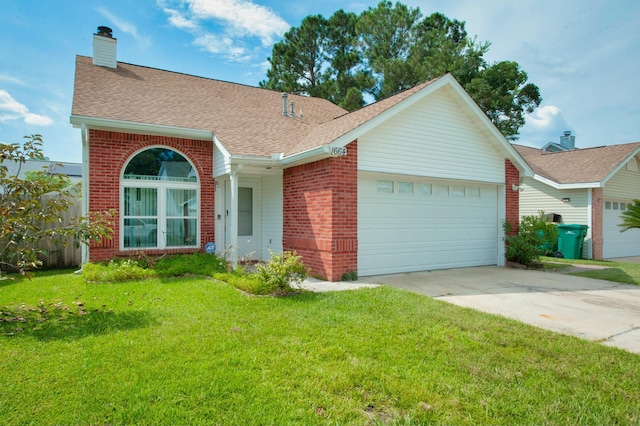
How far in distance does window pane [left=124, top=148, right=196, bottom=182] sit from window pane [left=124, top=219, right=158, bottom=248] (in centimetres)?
115

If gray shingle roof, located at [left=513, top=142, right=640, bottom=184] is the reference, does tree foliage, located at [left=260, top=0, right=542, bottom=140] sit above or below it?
above

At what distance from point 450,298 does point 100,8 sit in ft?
37.4

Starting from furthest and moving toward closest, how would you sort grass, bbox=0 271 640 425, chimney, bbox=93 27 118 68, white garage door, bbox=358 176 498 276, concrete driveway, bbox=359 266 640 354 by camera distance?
chimney, bbox=93 27 118 68 < white garage door, bbox=358 176 498 276 < concrete driveway, bbox=359 266 640 354 < grass, bbox=0 271 640 425

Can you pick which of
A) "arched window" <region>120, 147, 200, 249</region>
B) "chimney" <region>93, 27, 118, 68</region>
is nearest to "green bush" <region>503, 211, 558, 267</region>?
"arched window" <region>120, 147, 200, 249</region>

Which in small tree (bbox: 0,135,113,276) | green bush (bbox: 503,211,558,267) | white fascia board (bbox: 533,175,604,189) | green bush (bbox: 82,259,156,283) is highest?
white fascia board (bbox: 533,175,604,189)

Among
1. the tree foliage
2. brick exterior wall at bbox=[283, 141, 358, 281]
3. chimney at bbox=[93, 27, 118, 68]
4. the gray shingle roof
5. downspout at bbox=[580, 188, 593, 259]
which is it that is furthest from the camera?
the tree foliage

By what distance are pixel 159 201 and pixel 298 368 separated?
7.57 meters

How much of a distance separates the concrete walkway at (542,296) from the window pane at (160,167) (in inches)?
193

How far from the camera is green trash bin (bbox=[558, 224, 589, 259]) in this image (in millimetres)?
13578

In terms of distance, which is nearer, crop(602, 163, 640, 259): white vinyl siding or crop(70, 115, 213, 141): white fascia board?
crop(70, 115, 213, 141): white fascia board

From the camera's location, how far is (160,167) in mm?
9781

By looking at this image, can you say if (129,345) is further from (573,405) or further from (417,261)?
(417,261)

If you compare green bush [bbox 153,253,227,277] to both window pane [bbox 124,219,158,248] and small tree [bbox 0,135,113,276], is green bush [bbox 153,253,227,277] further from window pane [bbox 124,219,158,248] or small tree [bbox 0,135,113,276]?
small tree [bbox 0,135,113,276]

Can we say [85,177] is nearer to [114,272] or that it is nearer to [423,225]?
[114,272]
